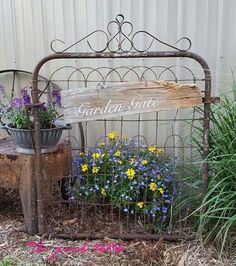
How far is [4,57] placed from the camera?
10.9ft

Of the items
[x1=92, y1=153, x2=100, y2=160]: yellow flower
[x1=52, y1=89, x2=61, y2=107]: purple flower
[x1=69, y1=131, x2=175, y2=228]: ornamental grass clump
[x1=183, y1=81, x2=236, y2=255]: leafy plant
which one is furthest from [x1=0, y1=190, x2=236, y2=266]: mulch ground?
[x1=52, y1=89, x2=61, y2=107]: purple flower

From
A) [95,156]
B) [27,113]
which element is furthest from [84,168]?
[27,113]

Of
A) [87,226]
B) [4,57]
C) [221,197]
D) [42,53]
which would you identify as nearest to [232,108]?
[221,197]

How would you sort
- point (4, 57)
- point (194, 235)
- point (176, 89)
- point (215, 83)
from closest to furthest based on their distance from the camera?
point (176, 89) → point (194, 235) → point (215, 83) → point (4, 57)

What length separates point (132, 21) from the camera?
3029mm

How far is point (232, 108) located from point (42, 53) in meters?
1.69

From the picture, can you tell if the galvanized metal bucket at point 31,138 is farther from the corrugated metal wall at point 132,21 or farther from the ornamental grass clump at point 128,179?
the corrugated metal wall at point 132,21

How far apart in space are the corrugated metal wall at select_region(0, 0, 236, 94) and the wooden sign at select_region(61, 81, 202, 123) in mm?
812

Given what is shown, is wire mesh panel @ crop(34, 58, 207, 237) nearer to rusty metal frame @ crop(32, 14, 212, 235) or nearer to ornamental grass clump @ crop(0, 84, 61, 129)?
rusty metal frame @ crop(32, 14, 212, 235)

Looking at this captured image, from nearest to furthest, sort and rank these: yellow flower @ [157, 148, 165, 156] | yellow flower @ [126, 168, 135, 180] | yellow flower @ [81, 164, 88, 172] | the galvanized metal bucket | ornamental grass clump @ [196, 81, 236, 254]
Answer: ornamental grass clump @ [196, 81, 236, 254], the galvanized metal bucket, yellow flower @ [126, 168, 135, 180], yellow flower @ [81, 164, 88, 172], yellow flower @ [157, 148, 165, 156]

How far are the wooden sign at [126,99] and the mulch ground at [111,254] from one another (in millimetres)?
888

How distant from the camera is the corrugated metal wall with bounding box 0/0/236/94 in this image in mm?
2951

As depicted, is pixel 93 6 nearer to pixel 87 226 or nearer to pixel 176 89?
pixel 176 89

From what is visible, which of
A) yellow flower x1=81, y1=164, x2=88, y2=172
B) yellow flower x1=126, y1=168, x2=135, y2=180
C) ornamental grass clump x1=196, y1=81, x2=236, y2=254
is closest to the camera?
ornamental grass clump x1=196, y1=81, x2=236, y2=254
